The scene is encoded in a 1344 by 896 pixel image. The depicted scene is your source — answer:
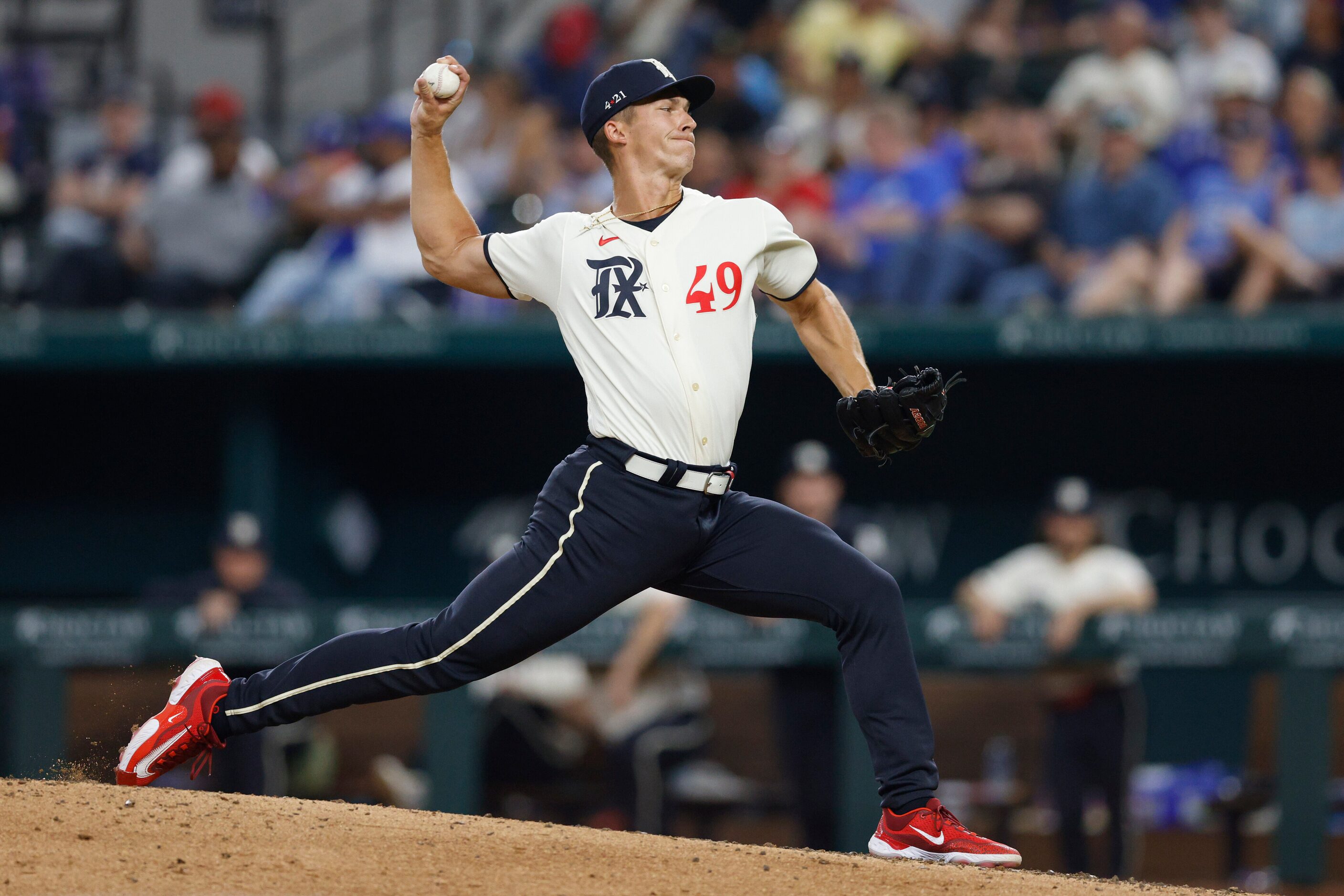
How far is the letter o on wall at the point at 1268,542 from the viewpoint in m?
8.36

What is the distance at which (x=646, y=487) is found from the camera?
3668 mm

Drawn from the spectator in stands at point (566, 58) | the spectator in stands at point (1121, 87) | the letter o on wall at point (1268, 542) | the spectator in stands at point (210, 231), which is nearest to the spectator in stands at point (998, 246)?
the spectator in stands at point (1121, 87)

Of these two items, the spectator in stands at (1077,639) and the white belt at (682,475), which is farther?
the spectator in stands at (1077,639)

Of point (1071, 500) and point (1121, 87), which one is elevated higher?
point (1121, 87)

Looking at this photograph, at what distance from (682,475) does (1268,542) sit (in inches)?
219

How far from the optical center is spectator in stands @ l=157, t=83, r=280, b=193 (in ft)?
29.6

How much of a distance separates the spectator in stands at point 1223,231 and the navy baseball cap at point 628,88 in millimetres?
4327

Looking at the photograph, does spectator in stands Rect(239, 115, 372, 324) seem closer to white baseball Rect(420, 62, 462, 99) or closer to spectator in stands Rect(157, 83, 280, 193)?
spectator in stands Rect(157, 83, 280, 193)

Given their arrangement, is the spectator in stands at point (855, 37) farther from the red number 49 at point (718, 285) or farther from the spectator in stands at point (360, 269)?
the red number 49 at point (718, 285)

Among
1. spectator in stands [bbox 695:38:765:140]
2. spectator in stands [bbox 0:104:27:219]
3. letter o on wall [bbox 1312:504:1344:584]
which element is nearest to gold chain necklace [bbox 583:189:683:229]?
spectator in stands [bbox 695:38:765:140]

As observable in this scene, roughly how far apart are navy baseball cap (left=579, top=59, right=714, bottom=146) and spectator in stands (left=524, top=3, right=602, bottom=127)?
21.3ft

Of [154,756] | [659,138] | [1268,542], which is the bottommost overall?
[154,756]

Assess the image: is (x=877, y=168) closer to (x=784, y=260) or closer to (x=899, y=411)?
(x=784, y=260)

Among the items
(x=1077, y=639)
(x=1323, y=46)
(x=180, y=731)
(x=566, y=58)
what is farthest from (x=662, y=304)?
(x=566, y=58)
